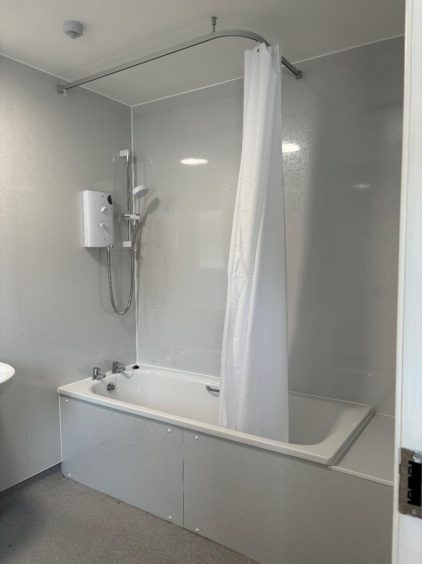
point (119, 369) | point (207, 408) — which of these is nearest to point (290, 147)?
point (207, 408)

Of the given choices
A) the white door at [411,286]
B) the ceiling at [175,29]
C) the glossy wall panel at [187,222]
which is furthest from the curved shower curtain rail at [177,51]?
the white door at [411,286]

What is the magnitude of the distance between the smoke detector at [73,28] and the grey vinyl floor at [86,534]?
8.43 ft

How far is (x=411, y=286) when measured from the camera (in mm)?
615

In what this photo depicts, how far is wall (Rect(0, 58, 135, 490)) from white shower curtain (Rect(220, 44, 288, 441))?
4.17ft

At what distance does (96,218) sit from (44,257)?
45 cm

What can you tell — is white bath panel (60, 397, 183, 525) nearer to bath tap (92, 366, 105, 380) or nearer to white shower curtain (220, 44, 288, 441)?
bath tap (92, 366, 105, 380)

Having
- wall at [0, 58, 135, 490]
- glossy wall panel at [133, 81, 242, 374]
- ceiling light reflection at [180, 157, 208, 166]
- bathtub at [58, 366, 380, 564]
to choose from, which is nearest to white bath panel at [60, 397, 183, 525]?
bathtub at [58, 366, 380, 564]

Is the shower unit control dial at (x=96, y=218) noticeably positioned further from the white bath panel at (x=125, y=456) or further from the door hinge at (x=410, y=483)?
the door hinge at (x=410, y=483)

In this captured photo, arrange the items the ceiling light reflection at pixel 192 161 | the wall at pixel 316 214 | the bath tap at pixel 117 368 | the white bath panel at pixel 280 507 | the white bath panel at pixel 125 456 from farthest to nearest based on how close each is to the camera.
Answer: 1. the bath tap at pixel 117 368
2. the ceiling light reflection at pixel 192 161
3. the wall at pixel 316 214
4. the white bath panel at pixel 125 456
5. the white bath panel at pixel 280 507

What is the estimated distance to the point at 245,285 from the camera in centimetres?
202

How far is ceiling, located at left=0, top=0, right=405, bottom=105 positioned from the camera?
1.91 m

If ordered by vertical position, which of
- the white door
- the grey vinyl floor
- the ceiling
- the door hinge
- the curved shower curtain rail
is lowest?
the grey vinyl floor

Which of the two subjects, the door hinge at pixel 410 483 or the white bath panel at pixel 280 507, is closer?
the door hinge at pixel 410 483

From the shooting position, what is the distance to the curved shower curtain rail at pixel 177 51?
1.93 meters
